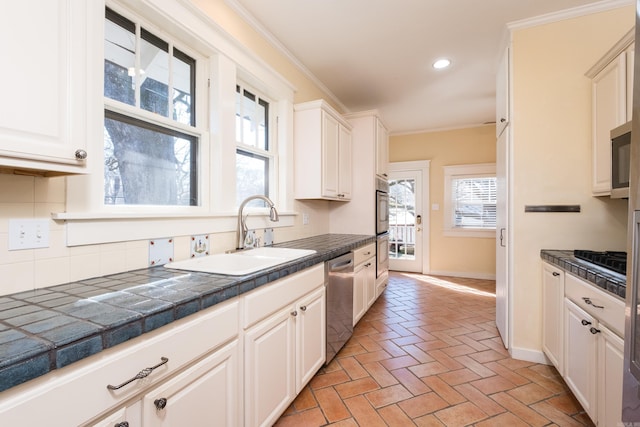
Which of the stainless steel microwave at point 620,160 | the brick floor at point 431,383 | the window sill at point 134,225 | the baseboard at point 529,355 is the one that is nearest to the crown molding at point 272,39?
the window sill at point 134,225

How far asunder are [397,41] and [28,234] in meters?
2.87

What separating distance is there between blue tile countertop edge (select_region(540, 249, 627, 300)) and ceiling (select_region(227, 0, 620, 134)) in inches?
72.3

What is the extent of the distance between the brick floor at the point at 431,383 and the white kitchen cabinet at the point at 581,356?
0.69 feet

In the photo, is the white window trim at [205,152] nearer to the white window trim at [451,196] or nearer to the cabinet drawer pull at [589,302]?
the cabinet drawer pull at [589,302]

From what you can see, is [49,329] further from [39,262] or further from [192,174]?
[192,174]

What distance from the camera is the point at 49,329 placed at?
723 mm

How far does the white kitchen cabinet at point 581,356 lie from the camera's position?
4.80 ft

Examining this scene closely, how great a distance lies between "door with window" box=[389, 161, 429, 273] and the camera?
17.9ft

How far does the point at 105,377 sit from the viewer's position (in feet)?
2.45

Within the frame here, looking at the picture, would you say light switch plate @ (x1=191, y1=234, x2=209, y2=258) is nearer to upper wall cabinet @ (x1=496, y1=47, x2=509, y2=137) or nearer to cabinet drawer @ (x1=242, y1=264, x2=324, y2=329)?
cabinet drawer @ (x1=242, y1=264, x2=324, y2=329)

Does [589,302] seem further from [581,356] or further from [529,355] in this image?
[529,355]

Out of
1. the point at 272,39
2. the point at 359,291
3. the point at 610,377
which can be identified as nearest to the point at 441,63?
the point at 272,39

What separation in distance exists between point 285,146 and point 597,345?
2535 millimetres

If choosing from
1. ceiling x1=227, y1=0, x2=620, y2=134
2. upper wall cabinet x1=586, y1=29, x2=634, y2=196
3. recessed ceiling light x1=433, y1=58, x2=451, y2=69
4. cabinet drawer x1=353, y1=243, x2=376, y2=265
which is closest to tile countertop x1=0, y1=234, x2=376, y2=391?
cabinet drawer x1=353, y1=243, x2=376, y2=265
